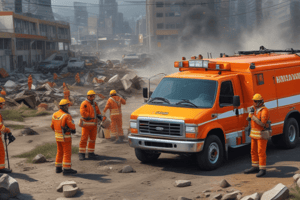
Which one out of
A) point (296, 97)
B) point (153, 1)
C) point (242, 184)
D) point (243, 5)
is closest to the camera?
point (242, 184)

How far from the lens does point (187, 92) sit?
8828 millimetres

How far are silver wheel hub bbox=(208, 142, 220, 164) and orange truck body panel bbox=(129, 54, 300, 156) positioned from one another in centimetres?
32

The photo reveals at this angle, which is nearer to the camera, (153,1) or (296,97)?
(296,97)

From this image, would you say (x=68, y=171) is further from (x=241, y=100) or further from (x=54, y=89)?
(x=54, y=89)

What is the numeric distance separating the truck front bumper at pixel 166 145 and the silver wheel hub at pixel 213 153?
1.37ft

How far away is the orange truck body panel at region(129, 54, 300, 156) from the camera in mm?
8227

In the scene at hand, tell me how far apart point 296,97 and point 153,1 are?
367 feet

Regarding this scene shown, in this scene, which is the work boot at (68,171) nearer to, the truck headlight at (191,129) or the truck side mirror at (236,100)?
the truck headlight at (191,129)

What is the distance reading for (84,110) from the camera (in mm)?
9586

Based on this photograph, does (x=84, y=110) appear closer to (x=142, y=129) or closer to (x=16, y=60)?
(x=142, y=129)

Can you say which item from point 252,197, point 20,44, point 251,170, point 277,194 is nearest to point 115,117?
point 251,170

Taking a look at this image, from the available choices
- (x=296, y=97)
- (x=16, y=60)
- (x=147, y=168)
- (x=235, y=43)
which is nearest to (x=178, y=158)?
(x=147, y=168)

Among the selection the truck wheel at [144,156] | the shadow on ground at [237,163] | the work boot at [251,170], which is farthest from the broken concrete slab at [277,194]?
the truck wheel at [144,156]

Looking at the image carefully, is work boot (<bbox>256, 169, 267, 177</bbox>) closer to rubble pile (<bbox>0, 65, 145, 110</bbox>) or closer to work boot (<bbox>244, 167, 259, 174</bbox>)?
work boot (<bbox>244, 167, 259, 174</bbox>)
